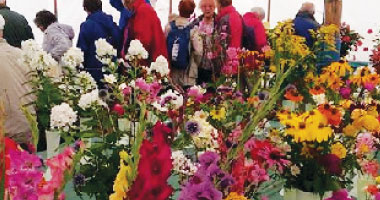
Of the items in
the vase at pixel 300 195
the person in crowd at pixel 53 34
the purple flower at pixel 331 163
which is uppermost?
the person in crowd at pixel 53 34

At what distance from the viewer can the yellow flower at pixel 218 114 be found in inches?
63.5

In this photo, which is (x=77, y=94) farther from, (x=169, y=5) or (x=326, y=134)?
(x=169, y=5)

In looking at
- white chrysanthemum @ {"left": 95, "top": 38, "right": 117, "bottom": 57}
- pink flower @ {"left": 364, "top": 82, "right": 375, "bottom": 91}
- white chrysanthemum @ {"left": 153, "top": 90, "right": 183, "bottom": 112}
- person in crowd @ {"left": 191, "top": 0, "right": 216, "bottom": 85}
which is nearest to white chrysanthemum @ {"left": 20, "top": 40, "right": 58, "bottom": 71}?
white chrysanthemum @ {"left": 95, "top": 38, "right": 117, "bottom": 57}

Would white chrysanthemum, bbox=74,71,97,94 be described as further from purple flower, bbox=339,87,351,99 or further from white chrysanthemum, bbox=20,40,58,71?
purple flower, bbox=339,87,351,99

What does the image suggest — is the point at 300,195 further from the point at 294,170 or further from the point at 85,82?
the point at 85,82

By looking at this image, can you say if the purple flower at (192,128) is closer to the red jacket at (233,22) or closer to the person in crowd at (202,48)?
the person in crowd at (202,48)

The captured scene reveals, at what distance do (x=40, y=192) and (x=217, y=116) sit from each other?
1.02 meters

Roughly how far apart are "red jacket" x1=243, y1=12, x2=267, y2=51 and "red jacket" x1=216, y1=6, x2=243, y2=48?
38 centimetres

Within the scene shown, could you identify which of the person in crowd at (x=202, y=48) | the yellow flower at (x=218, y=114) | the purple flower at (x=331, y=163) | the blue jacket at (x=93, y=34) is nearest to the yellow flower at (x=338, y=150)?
the purple flower at (x=331, y=163)

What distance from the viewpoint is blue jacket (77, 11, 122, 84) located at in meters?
3.72

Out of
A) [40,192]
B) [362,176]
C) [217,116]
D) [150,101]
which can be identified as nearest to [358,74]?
[362,176]

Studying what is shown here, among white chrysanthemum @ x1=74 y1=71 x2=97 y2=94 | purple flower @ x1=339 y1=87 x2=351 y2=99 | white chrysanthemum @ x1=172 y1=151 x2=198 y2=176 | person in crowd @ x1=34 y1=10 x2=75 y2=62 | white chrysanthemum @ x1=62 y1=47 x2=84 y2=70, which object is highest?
person in crowd @ x1=34 y1=10 x2=75 y2=62

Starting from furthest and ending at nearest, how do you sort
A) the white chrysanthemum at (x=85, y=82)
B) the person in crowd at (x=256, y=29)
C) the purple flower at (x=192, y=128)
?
the person in crowd at (x=256, y=29)
the white chrysanthemum at (x=85, y=82)
the purple flower at (x=192, y=128)

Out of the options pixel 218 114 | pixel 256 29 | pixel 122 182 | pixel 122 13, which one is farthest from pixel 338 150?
pixel 256 29
